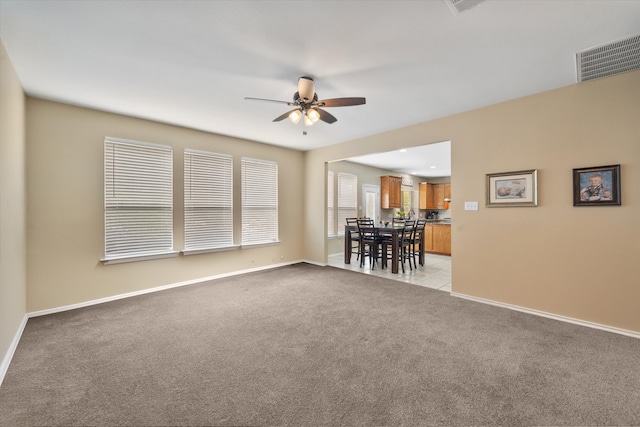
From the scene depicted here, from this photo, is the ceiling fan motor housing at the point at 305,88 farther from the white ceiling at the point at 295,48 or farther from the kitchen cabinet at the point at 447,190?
the kitchen cabinet at the point at 447,190

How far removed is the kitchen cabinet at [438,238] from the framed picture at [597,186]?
4637mm

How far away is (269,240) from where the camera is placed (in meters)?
5.77

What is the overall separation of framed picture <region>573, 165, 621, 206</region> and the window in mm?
4837

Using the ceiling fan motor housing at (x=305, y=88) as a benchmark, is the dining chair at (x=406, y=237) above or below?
below

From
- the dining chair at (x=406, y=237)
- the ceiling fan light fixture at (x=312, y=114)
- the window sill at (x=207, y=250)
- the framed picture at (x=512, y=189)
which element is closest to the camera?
the ceiling fan light fixture at (x=312, y=114)

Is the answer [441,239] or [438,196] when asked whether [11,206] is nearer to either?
[441,239]

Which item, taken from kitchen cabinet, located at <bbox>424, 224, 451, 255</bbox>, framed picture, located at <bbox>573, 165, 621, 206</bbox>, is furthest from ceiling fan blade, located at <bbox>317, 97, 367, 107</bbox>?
kitchen cabinet, located at <bbox>424, 224, 451, 255</bbox>

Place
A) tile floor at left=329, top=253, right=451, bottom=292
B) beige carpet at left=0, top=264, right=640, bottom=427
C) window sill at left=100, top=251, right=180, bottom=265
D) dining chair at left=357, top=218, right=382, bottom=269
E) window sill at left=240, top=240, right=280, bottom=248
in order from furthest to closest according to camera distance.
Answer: dining chair at left=357, top=218, right=382, bottom=269, window sill at left=240, top=240, right=280, bottom=248, tile floor at left=329, top=253, right=451, bottom=292, window sill at left=100, top=251, right=180, bottom=265, beige carpet at left=0, top=264, right=640, bottom=427

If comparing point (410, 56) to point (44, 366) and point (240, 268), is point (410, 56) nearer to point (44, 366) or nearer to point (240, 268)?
point (44, 366)

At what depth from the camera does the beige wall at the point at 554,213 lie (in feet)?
8.96

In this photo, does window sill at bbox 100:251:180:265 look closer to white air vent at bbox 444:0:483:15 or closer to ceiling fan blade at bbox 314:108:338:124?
ceiling fan blade at bbox 314:108:338:124

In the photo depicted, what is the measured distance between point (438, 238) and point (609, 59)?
5.82 metres

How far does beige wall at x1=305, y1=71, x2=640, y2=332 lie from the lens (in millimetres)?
2730

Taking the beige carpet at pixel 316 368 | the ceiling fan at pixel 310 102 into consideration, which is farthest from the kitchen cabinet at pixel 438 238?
the ceiling fan at pixel 310 102
